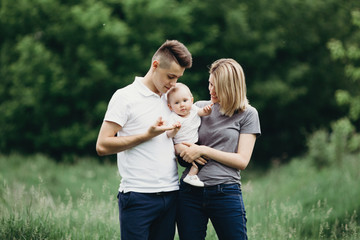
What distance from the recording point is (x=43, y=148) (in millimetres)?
15883

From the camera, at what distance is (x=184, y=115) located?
3.45 metres

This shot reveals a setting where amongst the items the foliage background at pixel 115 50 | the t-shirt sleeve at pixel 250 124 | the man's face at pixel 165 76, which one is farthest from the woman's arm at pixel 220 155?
the foliage background at pixel 115 50

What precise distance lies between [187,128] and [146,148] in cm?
38

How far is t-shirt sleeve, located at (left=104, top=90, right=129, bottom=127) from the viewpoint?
3.12m

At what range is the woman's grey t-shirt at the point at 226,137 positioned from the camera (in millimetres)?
3295

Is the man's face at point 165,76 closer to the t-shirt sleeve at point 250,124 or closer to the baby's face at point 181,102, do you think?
the baby's face at point 181,102

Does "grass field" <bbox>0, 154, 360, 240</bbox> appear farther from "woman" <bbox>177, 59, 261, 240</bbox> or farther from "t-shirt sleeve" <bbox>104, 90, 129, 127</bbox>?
"t-shirt sleeve" <bbox>104, 90, 129, 127</bbox>

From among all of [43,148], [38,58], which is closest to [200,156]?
[38,58]

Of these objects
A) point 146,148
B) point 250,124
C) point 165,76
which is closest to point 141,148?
point 146,148

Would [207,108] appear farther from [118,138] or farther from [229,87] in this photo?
[118,138]

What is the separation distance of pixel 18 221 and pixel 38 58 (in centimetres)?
1078

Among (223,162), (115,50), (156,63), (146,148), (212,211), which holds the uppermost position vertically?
(115,50)

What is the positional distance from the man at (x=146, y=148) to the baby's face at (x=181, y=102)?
0.27 ft

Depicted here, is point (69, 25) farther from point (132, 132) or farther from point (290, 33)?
point (132, 132)
